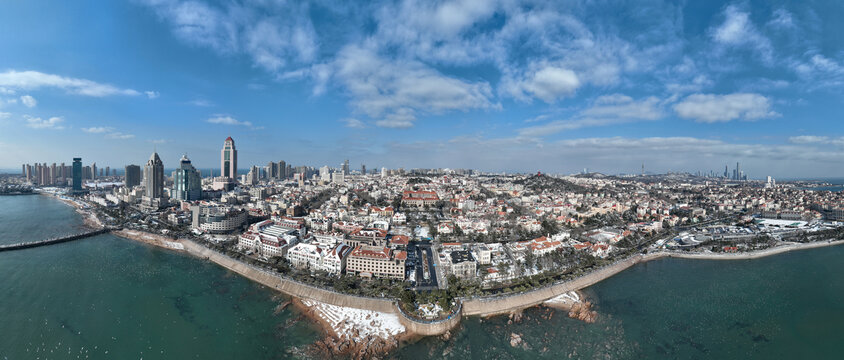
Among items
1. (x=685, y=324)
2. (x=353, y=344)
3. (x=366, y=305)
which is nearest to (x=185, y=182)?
(x=366, y=305)

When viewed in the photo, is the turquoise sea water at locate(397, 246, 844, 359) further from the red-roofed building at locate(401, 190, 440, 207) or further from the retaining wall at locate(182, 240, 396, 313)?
the red-roofed building at locate(401, 190, 440, 207)

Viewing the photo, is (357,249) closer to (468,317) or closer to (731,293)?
(468,317)

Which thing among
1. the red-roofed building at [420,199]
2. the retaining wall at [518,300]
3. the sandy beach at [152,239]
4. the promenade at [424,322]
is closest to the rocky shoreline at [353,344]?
the promenade at [424,322]

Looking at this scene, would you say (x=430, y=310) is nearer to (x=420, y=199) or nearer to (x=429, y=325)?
(x=429, y=325)

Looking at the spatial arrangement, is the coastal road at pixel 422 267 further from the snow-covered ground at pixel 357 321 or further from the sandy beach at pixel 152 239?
the sandy beach at pixel 152 239

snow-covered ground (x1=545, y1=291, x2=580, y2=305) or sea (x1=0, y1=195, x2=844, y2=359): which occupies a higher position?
snow-covered ground (x1=545, y1=291, x2=580, y2=305)

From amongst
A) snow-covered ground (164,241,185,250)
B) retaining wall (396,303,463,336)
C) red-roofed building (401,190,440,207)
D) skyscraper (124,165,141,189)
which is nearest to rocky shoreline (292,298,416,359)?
retaining wall (396,303,463,336)

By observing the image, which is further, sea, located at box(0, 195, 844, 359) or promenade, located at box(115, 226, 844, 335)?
promenade, located at box(115, 226, 844, 335)

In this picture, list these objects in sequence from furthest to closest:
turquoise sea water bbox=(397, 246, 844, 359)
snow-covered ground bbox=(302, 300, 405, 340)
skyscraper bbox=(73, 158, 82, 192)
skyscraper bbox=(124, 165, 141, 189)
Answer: skyscraper bbox=(124, 165, 141, 189) → skyscraper bbox=(73, 158, 82, 192) → snow-covered ground bbox=(302, 300, 405, 340) → turquoise sea water bbox=(397, 246, 844, 359)
